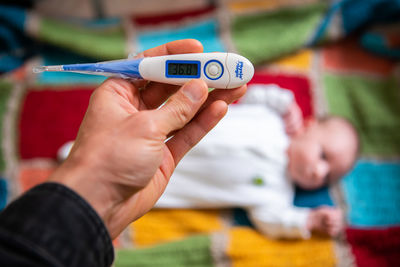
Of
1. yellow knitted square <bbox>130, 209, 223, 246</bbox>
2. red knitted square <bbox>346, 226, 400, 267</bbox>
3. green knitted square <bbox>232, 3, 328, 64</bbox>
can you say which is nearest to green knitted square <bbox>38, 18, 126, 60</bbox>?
green knitted square <bbox>232, 3, 328, 64</bbox>

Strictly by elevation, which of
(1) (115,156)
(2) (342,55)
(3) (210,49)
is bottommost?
(2) (342,55)

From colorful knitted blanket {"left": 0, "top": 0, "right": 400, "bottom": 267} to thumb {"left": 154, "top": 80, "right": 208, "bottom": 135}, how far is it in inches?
22.6

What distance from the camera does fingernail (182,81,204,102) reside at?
0.62 m

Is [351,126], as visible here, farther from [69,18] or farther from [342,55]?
[69,18]

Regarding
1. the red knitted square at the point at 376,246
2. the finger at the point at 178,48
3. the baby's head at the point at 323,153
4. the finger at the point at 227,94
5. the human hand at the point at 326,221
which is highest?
the finger at the point at 178,48

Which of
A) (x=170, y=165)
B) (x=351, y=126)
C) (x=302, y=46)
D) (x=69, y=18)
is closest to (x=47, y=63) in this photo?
(x=69, y=18)

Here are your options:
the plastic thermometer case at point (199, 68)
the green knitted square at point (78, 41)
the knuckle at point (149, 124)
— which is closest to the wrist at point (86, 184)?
the knuckle at point (149, 124)

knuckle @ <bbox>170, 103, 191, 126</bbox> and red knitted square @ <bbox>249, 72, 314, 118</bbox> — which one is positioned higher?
knuckle @ <bbox>170, 103, 191, 126</bbox>

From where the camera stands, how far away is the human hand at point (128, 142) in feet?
1.87

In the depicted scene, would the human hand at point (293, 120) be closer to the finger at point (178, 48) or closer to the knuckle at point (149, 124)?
the finger at point (178, 48)

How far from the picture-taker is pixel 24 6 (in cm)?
137

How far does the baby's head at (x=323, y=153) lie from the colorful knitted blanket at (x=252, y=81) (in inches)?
2.8

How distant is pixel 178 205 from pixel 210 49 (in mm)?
563

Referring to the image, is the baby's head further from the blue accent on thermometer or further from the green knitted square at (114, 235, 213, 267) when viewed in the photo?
the blue accent on thermometer
